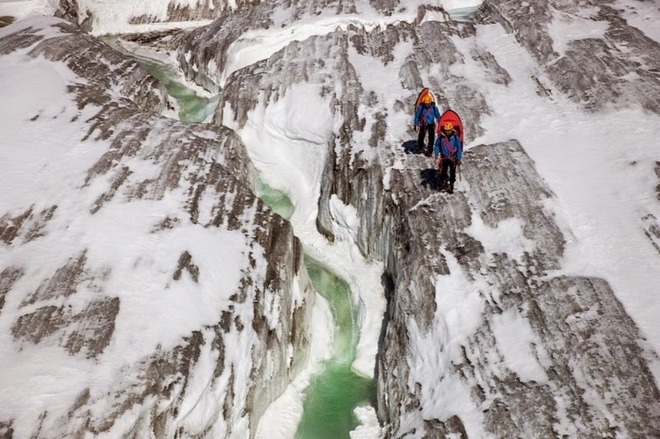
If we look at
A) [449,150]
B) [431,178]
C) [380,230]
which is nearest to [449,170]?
[449,150]

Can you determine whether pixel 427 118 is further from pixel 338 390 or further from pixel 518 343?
pixel 338 390

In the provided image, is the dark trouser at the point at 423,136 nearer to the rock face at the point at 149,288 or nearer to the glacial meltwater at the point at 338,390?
the rock face at the point at 149,288

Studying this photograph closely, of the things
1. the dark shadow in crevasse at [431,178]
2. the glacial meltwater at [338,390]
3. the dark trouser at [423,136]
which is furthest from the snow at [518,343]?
the dark trouser at [423,136]

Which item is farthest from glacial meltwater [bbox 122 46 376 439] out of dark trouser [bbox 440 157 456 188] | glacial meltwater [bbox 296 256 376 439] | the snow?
dark trouser [bbox 440 157 456 188]

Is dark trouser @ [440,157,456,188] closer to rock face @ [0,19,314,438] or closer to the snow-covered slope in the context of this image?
the snow-covered slope

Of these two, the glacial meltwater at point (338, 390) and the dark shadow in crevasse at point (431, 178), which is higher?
the dark shadow in crevasse at point (431, 178)

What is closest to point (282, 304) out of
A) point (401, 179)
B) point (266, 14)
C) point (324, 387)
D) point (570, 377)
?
point (324, 387)

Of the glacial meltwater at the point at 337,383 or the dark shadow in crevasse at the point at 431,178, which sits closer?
the glacial meltwater at the point at 337,383
